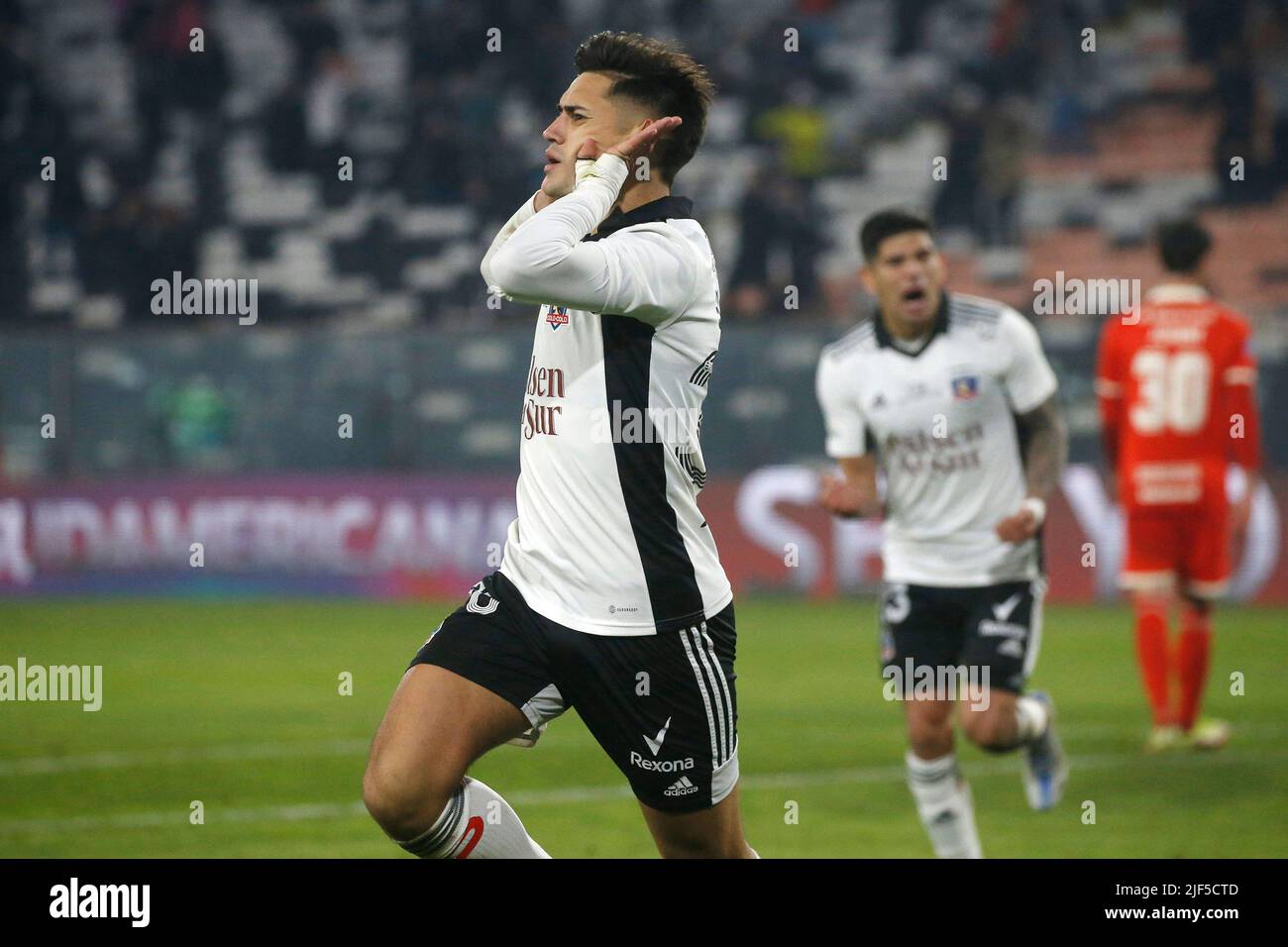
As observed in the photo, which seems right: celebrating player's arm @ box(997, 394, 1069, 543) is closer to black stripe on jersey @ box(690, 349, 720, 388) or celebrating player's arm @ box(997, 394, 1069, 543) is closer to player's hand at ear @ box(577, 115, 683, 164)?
black stripe on jersey @ box(690, 349, 720, 388)

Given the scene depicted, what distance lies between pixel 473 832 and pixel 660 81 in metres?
1.87

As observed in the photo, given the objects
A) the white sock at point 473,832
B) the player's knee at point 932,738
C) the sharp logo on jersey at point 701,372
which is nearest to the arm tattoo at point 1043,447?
the player's knee at point 932,738

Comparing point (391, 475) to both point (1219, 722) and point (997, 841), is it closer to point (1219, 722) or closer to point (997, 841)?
point (1219, 722)

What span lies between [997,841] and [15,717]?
5.76 meters

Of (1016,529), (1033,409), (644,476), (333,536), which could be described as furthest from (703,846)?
(333,536)

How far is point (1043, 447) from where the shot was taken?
6836mm

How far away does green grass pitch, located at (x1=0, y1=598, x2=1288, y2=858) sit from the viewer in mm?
7035

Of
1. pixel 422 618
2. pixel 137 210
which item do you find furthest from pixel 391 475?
pixel 137 210

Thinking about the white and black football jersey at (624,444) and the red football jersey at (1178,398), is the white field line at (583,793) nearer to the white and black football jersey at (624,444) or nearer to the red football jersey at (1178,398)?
the red football jersey at (1178,398)

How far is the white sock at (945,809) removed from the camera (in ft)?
20.9

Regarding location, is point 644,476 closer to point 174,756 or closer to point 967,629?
point 967,629

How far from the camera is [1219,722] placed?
33.1ft

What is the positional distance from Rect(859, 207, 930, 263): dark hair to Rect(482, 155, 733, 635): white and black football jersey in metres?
2.39

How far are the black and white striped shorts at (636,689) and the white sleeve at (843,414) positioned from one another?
8.63 ft
